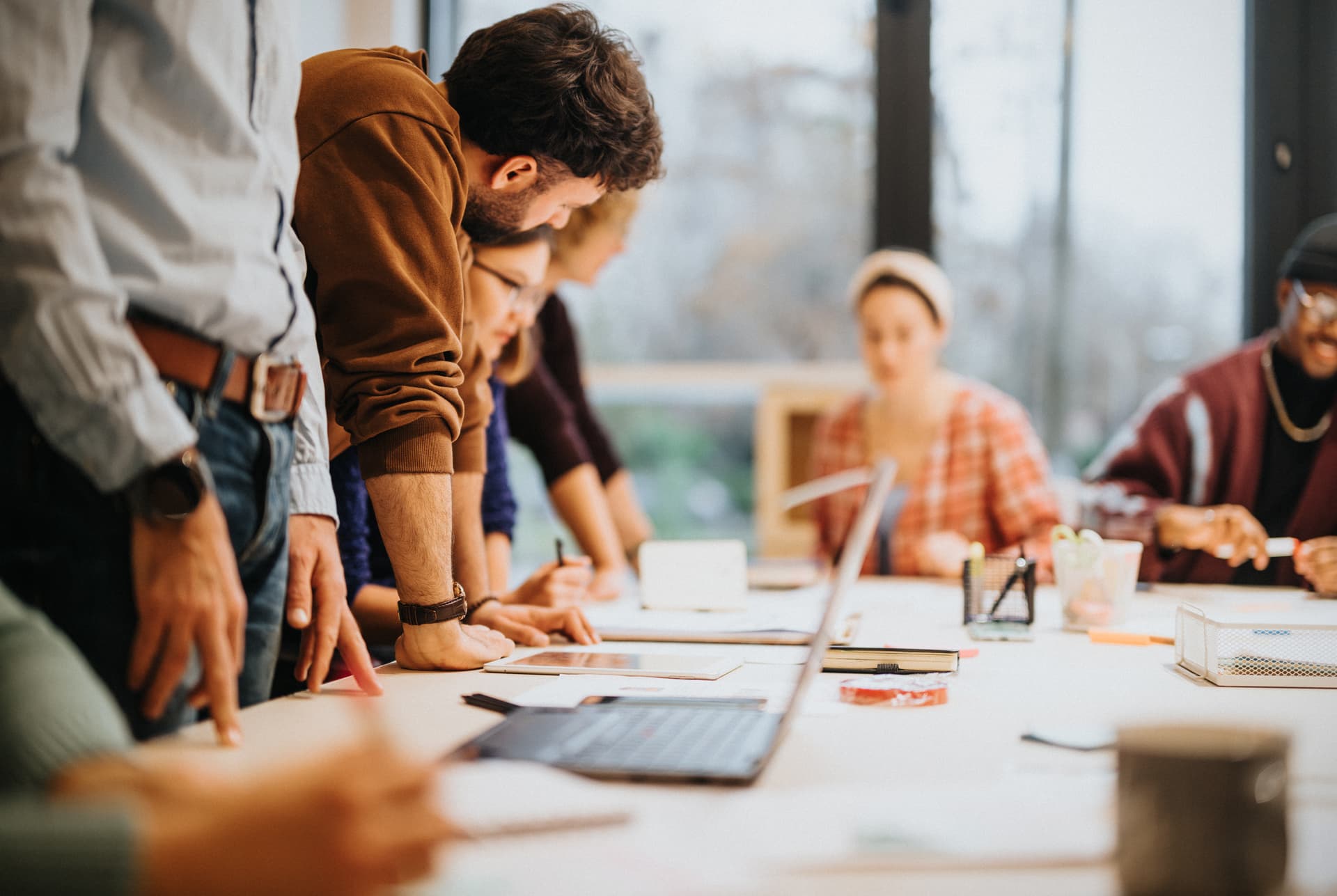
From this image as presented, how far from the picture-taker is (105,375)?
2.67 ft

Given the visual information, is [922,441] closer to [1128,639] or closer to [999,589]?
[999,589]

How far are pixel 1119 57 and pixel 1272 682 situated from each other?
254 cm

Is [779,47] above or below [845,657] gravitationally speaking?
above

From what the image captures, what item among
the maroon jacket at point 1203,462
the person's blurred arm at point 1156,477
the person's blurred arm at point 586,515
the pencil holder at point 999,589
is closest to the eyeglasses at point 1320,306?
the maroon jacket at point 1203,462

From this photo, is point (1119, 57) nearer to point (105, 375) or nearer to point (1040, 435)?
point (1040, 435)

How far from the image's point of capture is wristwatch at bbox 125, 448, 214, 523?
0.84 metres

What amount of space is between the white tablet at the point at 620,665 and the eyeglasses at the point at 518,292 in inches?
25.7

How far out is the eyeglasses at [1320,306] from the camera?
245cm

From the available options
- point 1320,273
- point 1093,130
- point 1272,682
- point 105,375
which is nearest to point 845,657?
point 1272,682

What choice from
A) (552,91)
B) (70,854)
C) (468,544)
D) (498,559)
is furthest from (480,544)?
(70,854)

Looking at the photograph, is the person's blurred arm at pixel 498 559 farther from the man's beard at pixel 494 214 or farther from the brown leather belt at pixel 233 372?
the brown leather belt at pixel 233 372

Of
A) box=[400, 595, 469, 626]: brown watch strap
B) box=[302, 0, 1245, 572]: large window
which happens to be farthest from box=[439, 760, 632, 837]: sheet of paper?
box=[302, 0, 1245, 572]: large window

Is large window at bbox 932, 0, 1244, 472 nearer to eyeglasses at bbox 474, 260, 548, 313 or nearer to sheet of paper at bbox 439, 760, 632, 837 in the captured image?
eyeglasses at bbox 474, 260, 548, 313

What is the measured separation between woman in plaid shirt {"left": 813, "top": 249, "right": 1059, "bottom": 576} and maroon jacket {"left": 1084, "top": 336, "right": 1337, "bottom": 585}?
0.70 ft
